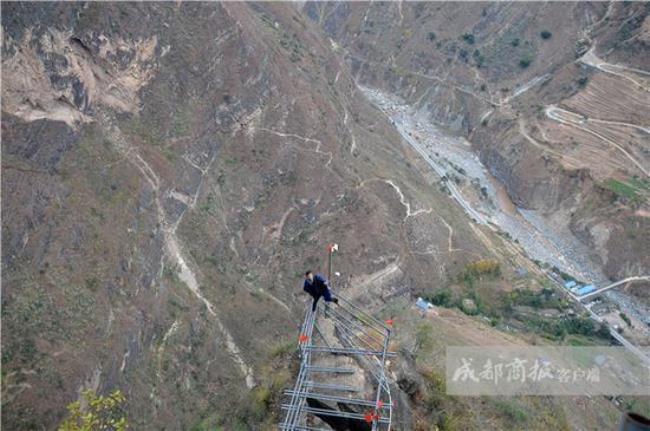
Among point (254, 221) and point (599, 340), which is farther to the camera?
point (599, 340)

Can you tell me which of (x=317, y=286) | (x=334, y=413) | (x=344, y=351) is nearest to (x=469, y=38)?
(x=317, y=286)

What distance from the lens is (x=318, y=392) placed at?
11.0m

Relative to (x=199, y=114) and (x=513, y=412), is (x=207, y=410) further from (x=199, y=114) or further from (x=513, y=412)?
(x=199, y=114)

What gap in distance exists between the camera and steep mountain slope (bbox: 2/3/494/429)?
2391cm

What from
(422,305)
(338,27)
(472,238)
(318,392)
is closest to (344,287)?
(422,305)

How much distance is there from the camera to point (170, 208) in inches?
1296

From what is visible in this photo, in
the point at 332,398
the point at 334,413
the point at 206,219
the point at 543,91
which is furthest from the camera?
the point at 543,91

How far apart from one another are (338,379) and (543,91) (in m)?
67.8

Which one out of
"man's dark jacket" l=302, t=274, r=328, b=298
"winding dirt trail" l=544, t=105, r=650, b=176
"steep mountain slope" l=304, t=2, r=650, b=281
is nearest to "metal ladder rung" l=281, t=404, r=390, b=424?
A: "man's dark jacket" l=302, t=274, r=328, b=298

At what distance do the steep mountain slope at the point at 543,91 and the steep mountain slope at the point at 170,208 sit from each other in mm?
15846

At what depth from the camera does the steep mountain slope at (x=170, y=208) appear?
78.4ft

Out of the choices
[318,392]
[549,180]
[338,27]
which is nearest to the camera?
[318,392]

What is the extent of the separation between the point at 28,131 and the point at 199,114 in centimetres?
1239

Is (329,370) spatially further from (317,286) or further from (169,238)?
(169,238)
